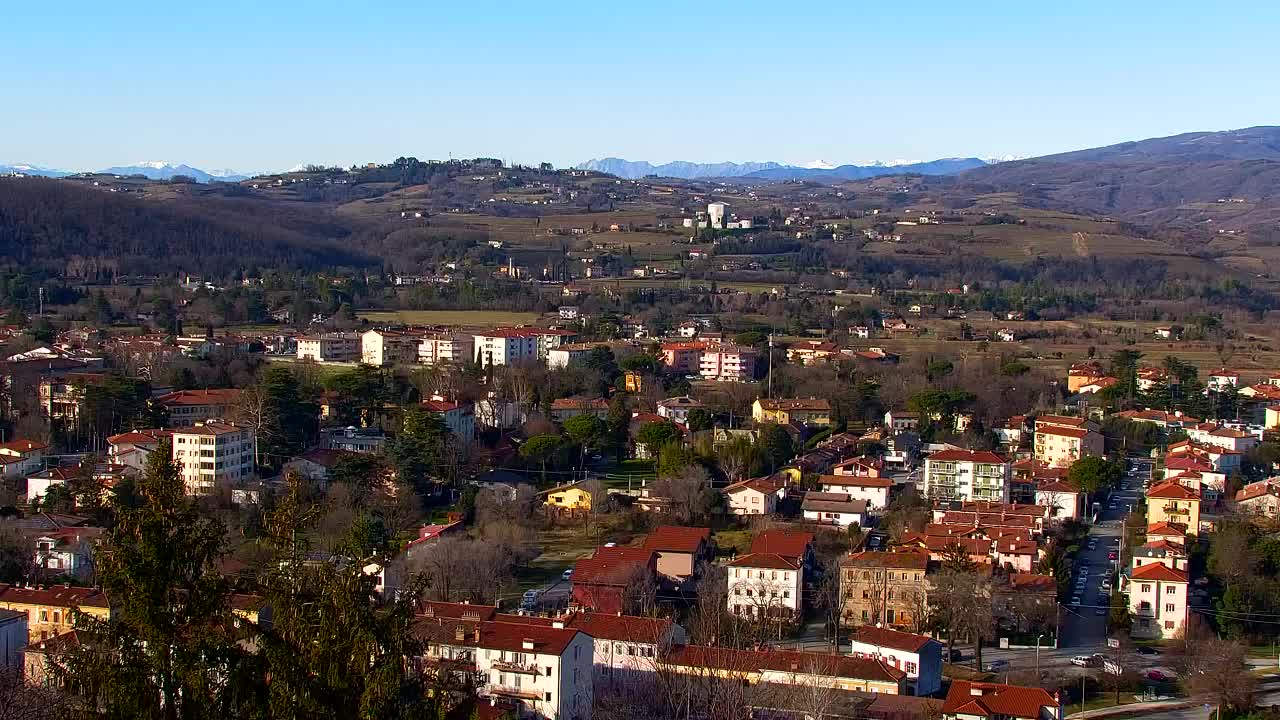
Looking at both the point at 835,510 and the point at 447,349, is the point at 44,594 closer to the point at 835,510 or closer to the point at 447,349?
the point at 835,510

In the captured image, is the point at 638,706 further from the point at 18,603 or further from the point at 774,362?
the point at 774,362

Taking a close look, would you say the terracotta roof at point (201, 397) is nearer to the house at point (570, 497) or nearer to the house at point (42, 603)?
the house at point (570, 497)

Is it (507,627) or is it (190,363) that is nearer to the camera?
(507,627)

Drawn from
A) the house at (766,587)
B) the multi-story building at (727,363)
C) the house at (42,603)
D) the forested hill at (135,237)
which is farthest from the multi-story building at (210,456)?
the forested hill at (135,237)

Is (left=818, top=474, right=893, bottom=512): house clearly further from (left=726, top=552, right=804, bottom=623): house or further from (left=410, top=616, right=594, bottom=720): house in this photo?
(left=410, top=616, right=594, bottom=720): house

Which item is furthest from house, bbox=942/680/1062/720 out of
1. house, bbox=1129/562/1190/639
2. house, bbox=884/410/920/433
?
house, bbox=884/410/920/433

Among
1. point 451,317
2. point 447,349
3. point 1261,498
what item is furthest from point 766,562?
point 451,317

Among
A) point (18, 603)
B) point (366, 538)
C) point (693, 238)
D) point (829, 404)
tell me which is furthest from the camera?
point (693, 238)

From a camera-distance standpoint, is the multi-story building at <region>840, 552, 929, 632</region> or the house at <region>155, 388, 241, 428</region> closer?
the multi-story building at <region>840, 552, 929, 632</region>

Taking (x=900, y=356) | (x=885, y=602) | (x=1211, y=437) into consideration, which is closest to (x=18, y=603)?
(x=885, y=602)
